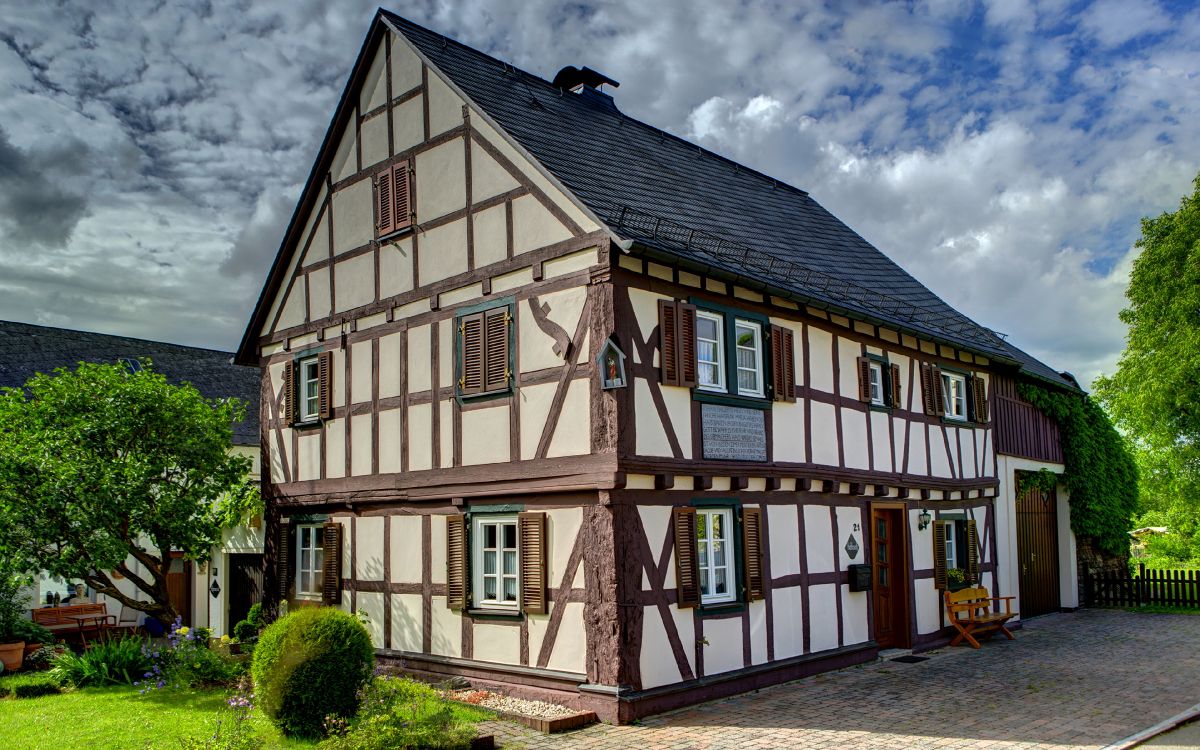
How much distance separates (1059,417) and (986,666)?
1103cm

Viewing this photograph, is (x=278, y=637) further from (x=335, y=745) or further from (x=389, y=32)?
(x=389, y=32)

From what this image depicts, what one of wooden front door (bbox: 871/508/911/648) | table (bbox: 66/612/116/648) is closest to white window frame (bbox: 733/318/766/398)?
wooden front door (bbox: 871/508/911/648)

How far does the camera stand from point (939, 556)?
17.6 meters

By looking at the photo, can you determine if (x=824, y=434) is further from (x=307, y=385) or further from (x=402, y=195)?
(x=307, y=385)

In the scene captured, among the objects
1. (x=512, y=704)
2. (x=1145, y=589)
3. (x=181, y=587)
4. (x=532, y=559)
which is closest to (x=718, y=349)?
(x=532, y=559)

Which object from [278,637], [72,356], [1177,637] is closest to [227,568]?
[72,356]

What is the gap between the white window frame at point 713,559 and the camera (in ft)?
41.4

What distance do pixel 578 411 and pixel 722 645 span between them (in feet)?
11.8

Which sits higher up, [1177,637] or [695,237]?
[695,237]

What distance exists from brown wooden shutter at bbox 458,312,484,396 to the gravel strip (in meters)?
3.94

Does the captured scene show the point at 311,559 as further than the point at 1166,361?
No

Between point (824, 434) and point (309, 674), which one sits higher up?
point (824, 434)

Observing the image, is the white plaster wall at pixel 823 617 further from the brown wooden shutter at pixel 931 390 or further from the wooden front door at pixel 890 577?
the brown wooden shutter at pixel 931 390

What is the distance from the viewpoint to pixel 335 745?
8.98m
